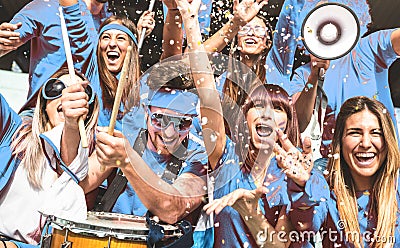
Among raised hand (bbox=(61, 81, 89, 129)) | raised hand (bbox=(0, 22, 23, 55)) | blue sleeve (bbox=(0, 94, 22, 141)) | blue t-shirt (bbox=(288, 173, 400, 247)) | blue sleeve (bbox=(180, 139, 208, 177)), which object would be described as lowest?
blue t-shirt (bbox=(288, 173, 400, 247))

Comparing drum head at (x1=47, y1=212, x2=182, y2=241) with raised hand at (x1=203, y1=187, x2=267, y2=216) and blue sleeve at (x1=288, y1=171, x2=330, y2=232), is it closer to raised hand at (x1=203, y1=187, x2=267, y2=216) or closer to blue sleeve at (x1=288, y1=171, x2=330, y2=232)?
raised hand at (x1=203, y1=187, x2=267, y2=216)

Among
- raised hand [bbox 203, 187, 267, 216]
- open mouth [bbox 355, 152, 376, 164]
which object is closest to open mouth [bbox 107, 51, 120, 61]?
raised hand [bbox 203, 187, 267, 216]

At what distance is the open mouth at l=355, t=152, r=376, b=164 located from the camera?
6.84 ft

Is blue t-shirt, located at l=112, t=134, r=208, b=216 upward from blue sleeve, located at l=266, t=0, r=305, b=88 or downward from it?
downward

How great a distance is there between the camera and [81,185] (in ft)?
6.86

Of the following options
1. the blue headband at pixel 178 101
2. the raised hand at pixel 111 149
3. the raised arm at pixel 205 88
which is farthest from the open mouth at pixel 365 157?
the raised hand at pixel 111 149

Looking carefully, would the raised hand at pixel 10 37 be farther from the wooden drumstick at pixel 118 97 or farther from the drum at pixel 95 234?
the drum at pixel 95 234

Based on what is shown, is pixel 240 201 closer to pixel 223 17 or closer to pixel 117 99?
pixel 117 99

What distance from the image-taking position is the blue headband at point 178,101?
6.81 ft

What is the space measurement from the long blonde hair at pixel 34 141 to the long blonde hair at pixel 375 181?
43.8 inches

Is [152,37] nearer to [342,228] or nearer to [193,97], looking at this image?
[193,97]

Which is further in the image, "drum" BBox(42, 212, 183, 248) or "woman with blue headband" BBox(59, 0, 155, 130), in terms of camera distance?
"woman with blue headband" BBox(59, 0, 155, 130)

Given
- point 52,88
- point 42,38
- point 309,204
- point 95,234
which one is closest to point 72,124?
point 52,88

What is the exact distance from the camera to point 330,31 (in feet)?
6.78
